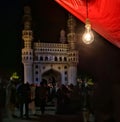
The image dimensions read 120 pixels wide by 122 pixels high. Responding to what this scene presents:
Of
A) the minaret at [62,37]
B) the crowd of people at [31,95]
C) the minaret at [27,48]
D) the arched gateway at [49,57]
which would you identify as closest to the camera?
the crowd of people at [31,95]

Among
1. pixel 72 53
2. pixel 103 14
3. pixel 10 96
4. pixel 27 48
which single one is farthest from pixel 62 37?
pixel 103 14

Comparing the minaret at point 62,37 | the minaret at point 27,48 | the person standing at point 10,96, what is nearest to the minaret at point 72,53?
the minaret at point 62,37

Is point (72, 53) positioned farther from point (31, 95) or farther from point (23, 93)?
point (23, 93)

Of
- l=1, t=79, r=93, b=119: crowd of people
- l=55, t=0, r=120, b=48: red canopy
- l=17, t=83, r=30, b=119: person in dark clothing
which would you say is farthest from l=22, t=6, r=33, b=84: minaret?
l=55, t=0, r=120, b=48: red canopy

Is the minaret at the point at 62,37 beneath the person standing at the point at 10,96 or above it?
above

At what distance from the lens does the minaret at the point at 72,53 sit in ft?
152

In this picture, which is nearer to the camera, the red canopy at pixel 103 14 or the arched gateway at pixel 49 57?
the red canopy at pixel 103 14

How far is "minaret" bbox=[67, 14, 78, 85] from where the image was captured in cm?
4631

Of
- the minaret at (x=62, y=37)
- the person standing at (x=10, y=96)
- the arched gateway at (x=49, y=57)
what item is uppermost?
the minaret at (x=62, y=37)

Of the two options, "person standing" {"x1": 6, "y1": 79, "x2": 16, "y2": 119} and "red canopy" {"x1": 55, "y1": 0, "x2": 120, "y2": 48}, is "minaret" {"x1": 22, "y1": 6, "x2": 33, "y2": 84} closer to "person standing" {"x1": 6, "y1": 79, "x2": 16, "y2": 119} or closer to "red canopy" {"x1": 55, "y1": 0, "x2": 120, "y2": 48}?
"person standing" {"x1": 6, "y1": 79, "x2": 16, "y2": 119}

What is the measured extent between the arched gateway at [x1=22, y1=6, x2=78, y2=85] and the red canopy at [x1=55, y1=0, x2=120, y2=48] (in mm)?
38188

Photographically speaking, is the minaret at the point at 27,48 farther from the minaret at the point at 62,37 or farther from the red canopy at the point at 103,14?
the red canopy at the point at 103,14

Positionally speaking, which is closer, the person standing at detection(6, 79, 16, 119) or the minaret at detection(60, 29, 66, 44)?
the person standing at detection(6, 79, 16, 119)

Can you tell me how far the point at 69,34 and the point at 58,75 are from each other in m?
5.23
